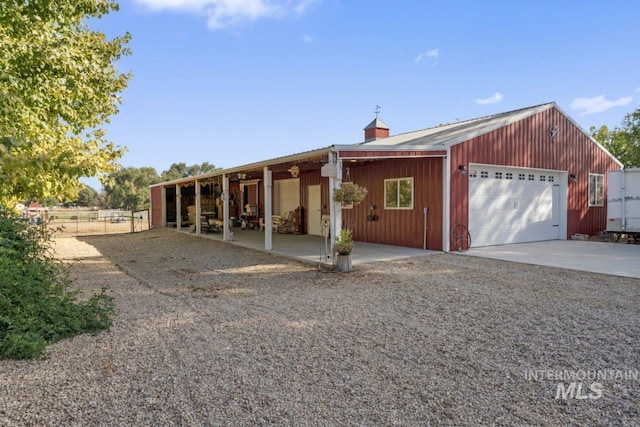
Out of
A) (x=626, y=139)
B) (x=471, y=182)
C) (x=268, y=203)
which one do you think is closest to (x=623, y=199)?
(x=471, y=182)

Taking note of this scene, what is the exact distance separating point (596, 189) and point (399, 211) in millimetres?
8488

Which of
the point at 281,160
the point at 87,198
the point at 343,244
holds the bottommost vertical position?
the point at 343,244

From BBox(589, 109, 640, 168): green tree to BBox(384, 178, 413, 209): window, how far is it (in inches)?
664

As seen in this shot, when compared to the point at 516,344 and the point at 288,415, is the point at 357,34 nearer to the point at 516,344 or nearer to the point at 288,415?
the point at 516,344

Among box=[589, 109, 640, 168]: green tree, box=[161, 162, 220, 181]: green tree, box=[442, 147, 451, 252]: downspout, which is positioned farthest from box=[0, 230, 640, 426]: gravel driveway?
box=[161, 162, 220, 181]: green tree

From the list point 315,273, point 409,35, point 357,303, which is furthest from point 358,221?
point 357,303

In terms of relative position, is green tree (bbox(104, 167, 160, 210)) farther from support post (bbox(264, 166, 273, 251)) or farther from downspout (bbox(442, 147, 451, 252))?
downspout (bbox(442, 147, 451, 252))

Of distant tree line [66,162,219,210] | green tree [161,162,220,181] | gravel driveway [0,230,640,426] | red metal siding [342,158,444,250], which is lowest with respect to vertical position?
gravel driveway [0,230,640,426]

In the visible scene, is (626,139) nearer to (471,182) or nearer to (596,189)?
(596,189)

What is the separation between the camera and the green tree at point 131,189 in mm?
51281

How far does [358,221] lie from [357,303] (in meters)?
7.45

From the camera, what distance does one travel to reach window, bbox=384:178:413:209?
10.5 metres

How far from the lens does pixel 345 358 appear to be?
3.33 m

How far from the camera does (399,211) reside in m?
10.9
